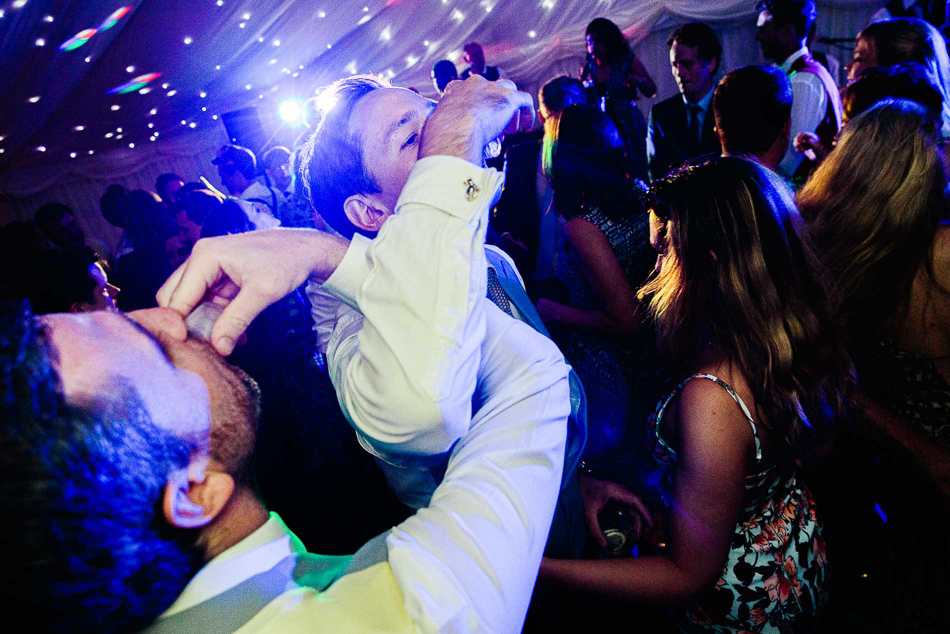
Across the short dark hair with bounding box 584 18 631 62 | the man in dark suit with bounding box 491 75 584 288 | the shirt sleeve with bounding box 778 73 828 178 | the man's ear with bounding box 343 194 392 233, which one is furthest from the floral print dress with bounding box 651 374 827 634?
the short dark hair with bounding box 584 18 631 62

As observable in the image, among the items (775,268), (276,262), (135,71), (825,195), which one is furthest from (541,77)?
(276,262)

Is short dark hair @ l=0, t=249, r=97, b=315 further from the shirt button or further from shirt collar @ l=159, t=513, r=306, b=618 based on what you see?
the shirt button

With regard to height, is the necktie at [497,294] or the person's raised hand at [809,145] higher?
the necktie at [497,294]

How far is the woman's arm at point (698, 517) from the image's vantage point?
43.6 inches

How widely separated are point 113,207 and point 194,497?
5236mm

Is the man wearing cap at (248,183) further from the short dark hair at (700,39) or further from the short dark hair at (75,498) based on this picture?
the short dark hair at (700,39)

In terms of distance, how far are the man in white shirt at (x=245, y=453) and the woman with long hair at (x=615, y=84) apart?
2.88 metres

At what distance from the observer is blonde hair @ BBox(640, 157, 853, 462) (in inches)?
47.9

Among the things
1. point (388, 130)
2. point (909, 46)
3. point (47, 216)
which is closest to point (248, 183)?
point (47, 216)

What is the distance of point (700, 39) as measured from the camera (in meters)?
3.46

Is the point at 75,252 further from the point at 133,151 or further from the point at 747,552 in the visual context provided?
the point at 133,151

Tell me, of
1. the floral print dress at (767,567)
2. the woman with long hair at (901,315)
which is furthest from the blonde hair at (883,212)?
the floral print dress at (767,567)

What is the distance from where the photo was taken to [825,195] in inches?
72.5

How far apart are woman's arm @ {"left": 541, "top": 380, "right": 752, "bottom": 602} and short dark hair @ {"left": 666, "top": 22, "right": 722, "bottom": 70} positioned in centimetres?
336
